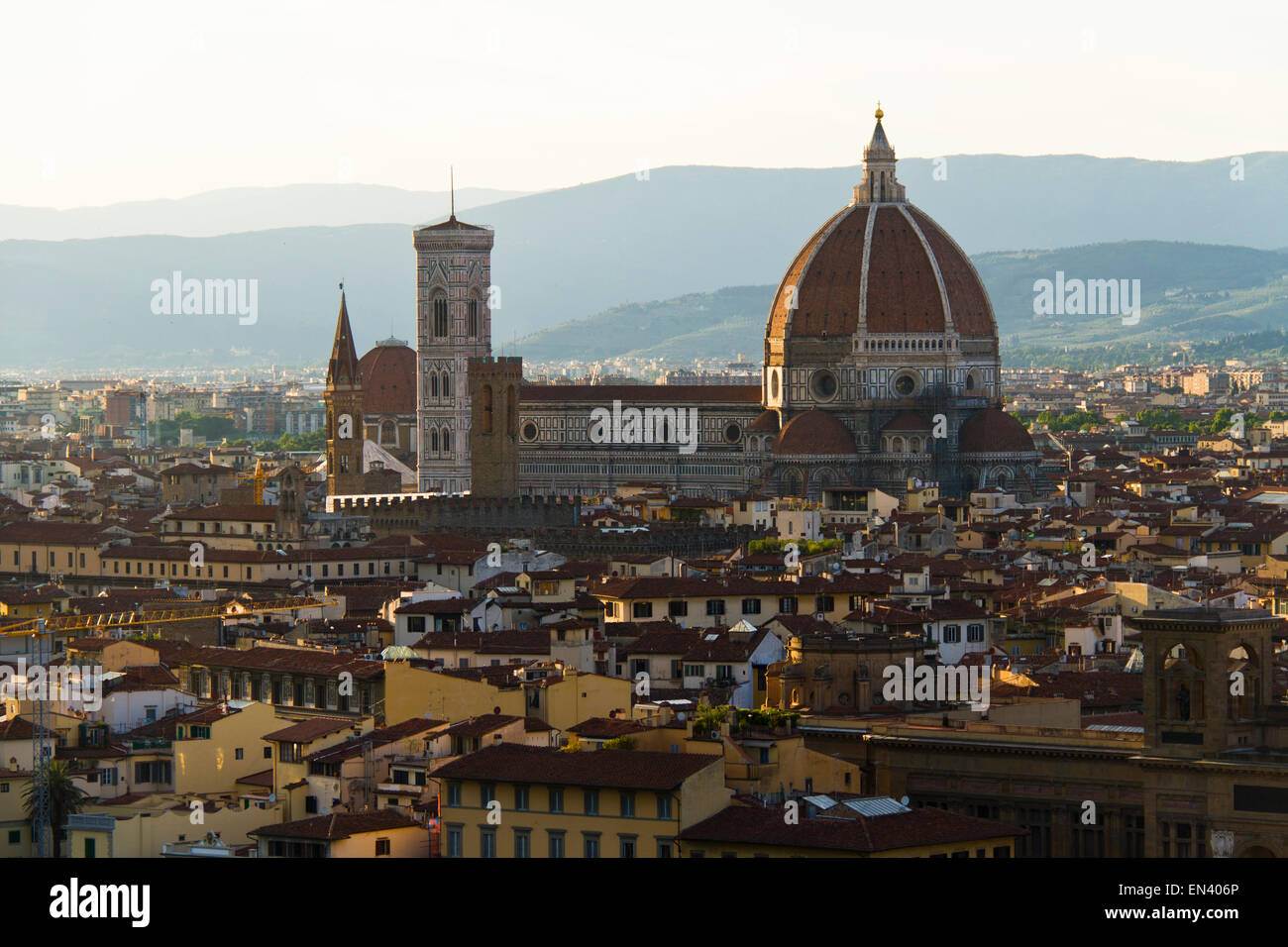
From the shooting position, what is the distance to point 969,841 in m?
32.5

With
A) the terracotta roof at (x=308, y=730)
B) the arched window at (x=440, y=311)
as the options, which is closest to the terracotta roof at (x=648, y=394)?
the arched window at (x=440, y=311)

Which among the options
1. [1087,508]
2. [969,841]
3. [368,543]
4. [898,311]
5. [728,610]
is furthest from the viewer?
[898,311]

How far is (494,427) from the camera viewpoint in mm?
114562

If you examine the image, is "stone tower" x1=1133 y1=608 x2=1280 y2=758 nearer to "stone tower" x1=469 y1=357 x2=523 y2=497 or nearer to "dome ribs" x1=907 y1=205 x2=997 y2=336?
"stone tower" x1=469 y1=357 x2=523 y2=497

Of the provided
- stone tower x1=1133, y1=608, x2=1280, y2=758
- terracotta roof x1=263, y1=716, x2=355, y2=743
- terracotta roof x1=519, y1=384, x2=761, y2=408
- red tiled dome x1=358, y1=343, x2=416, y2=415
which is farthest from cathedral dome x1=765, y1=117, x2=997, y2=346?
stone tower x1=1133, y1=608, x2=1280, y2=758

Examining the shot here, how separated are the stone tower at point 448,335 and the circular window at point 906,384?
59.2ft

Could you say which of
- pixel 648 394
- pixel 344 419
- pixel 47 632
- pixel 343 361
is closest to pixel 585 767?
pixel 47 632

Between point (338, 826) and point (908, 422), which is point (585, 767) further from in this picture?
point (908, 422)

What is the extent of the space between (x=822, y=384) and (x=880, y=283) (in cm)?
489

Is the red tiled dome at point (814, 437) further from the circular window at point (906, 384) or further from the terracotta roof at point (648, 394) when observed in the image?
the terracotta roof at point (648, 394)
